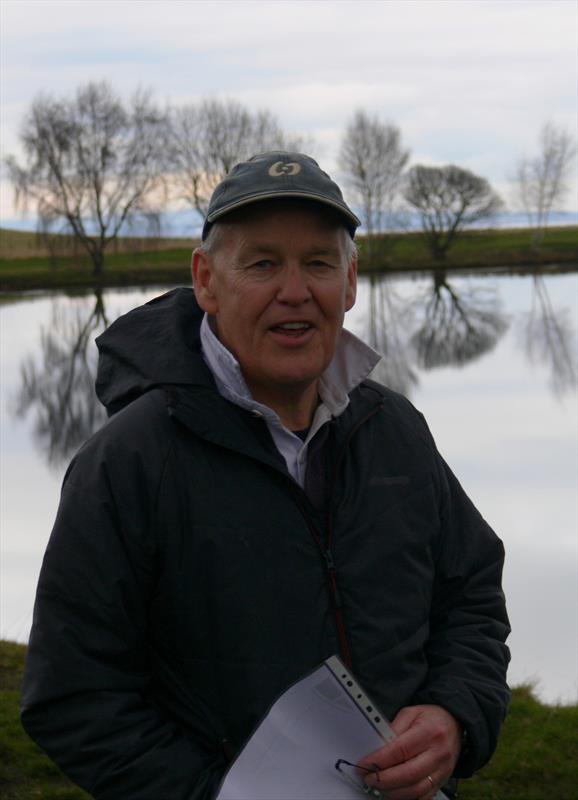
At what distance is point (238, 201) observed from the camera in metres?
2.11

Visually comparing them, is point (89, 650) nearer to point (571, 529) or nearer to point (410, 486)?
point (410, 486)

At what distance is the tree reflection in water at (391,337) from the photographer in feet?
57.1

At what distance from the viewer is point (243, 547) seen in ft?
6.75

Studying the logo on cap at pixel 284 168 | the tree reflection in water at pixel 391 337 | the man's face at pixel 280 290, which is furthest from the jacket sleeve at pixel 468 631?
the tree reflection in water at pixel 391 337

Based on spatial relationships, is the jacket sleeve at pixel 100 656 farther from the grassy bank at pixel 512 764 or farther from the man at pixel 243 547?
the grassy bank at pixel 512 764

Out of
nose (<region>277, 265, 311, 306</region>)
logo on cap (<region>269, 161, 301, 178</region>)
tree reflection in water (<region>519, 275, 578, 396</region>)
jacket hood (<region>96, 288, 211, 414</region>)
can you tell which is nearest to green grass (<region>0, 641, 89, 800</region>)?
jacket hood (<region>96, 288, 211, 414</region>)

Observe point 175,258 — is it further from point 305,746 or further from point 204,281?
point 305,746

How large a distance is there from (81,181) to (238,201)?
64.4 metres

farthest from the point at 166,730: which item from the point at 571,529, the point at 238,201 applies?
the point at 571,529

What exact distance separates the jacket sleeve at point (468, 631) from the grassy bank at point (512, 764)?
2.13 m

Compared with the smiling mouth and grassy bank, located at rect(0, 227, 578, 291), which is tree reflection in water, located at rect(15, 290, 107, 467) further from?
grassy bank, located at rect(0, 227, 578, 291)

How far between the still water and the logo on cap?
12.9ft

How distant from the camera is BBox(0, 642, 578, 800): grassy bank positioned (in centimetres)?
430

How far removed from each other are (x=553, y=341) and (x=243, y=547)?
69.4 ft
